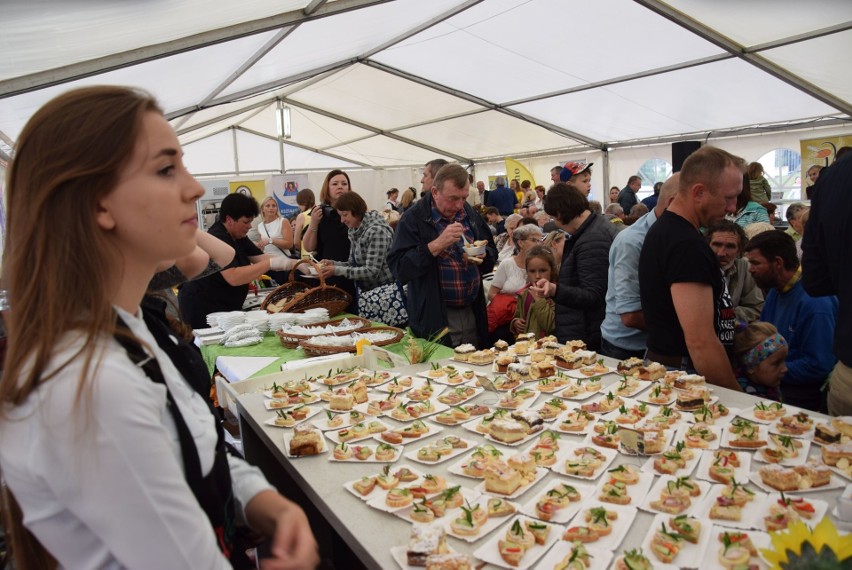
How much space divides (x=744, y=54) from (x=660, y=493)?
8587 mm

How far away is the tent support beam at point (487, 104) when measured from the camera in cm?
1180

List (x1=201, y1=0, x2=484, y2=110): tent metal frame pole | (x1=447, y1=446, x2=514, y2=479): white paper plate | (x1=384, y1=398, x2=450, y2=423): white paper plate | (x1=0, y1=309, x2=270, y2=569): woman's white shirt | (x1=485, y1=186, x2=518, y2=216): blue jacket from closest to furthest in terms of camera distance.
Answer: (x1=0, y1=309, x2=270, y2=569): woman's white shirt, (x1=447, y1=446, x2=514, y2=479): white paper plate, (x1=384, y1=398, x2=450, y2=423): white paper plate, (x1=201, y1=0, x2=484, y2=110): tent metal frame pole, (x1=485, y1=186, x2=518, y2=216): blue jacket

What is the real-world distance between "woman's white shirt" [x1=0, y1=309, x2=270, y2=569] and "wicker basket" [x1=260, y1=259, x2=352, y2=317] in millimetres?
3405

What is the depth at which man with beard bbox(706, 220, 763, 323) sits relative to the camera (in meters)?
3.51

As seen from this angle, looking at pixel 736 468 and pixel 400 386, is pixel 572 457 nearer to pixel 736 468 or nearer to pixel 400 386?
pixel 736 468

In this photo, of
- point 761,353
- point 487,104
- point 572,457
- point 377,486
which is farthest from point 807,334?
point 487,104

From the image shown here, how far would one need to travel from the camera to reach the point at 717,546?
1325mm

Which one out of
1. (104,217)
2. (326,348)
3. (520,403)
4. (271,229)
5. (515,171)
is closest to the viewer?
(104,217)

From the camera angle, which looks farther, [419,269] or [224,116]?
[224,116]

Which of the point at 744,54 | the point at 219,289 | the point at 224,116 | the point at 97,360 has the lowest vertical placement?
the point at 219,289

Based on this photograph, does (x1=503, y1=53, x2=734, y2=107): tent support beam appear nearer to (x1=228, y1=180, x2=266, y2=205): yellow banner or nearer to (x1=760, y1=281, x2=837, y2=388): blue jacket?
(x1=228, y1=180, x2=266, y2=205): yellow banner

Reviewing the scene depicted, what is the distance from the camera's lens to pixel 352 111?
15.3m

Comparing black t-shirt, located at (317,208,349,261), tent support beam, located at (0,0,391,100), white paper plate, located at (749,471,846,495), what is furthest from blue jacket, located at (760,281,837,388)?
tent support beam, located at (0,0,391,100)

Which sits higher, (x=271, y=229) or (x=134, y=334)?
(x=271, y=229)
